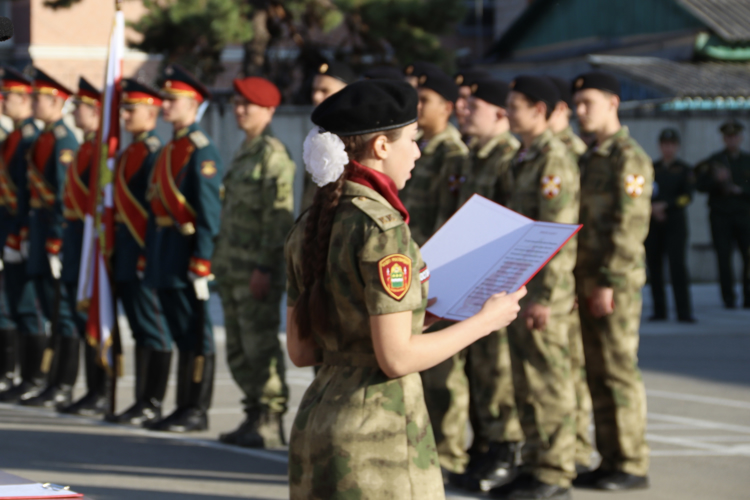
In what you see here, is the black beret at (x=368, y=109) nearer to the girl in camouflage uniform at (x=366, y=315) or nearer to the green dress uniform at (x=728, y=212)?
the girl in camouflage uniform at (x=366, y=315)

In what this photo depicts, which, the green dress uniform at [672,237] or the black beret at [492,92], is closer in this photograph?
the black beret at [492,92]

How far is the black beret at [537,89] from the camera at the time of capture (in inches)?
224

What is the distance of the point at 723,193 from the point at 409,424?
11.5 m

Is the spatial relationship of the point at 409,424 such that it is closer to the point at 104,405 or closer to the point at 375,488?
the point at 375,488

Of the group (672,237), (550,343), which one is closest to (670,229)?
(672,237)

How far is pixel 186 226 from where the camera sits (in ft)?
23.4

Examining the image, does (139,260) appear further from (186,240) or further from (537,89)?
(537,89)

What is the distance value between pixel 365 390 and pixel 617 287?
2951 mm

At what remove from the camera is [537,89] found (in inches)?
224

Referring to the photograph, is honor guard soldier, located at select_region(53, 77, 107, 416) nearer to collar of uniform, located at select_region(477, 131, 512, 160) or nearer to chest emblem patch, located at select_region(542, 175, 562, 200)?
collar of uniform, located at select_region(477, 131, 512, 160)

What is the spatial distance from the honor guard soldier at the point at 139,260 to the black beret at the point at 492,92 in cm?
234

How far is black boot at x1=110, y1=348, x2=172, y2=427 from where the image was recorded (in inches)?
295

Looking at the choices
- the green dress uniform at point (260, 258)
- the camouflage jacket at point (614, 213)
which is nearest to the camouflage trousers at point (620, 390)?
the camouflage jacket at point (614, 213)

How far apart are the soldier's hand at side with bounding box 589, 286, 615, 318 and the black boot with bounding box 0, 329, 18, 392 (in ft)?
16.2
